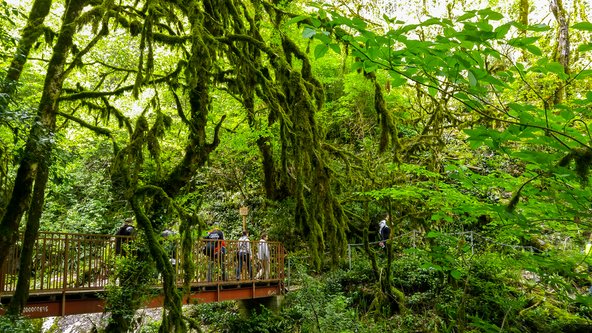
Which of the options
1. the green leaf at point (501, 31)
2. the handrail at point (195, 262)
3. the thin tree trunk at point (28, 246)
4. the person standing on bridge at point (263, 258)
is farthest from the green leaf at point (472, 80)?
the person standing on bridge at point (263, 258)

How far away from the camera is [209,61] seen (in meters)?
4.74

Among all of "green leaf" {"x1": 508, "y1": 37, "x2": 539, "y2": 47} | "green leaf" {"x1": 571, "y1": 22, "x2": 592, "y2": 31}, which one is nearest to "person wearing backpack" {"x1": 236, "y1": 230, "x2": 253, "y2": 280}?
"green leaf" {"x1": 508, "y1": 37, "x2": 539, "y2": 47}

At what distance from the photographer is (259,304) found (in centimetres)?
1276

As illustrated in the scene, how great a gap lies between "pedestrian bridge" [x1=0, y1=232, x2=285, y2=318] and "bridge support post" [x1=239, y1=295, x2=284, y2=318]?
242 millimetres

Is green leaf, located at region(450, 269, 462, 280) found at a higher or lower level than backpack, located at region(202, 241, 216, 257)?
lower

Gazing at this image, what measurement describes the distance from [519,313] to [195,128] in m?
7.25

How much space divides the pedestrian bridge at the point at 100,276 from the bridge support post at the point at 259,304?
242 millimetres

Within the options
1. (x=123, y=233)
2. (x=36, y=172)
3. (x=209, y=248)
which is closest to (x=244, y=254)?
(x=209, y=248)

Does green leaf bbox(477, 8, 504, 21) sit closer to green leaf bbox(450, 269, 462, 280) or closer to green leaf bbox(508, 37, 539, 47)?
green leaf bbox(508, 37, 539, 47)

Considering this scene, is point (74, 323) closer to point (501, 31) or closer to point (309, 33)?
point (309, 33)

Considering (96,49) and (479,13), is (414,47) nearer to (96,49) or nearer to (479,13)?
(479,13)

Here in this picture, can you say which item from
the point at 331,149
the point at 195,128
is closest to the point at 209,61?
the point at 195,128

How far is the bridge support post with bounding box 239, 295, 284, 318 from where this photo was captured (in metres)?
12.6

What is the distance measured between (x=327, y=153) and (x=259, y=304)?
8183mm
